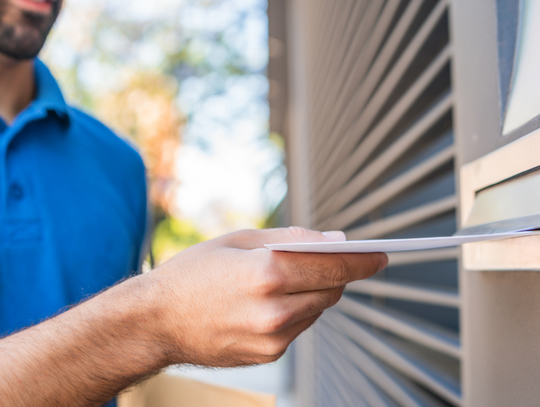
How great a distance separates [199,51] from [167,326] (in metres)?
12.5

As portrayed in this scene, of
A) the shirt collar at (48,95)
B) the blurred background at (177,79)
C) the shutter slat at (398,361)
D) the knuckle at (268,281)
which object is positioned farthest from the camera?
the blurred background at (177,79)

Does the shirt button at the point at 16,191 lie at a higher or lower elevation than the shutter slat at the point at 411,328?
higher

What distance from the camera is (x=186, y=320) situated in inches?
27.0

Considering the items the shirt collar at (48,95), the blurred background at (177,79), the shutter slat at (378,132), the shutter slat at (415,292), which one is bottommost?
the shutter slat at (415,292)

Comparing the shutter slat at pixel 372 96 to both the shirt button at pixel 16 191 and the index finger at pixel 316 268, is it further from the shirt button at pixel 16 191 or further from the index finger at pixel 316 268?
the shirt button at pixel 16 191

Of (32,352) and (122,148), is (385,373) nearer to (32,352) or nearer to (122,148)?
(32,352)

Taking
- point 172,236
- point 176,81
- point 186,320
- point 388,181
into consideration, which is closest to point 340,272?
point 186,320

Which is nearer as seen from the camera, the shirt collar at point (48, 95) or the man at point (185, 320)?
the man at point (185, 320)

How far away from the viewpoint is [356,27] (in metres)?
1.51

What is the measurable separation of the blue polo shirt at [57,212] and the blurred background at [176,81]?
899 centimetres

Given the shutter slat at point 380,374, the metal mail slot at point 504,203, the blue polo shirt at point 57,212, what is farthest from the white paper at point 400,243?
the blue polo shirt at point 57,212

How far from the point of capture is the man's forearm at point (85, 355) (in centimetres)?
72

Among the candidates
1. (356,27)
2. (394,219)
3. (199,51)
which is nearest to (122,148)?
(356,27)

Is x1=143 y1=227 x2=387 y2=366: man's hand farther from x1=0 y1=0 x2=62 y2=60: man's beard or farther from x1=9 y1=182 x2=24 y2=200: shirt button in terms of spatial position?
x1=0 y1=0 x2=62 y2=60: man's beard
